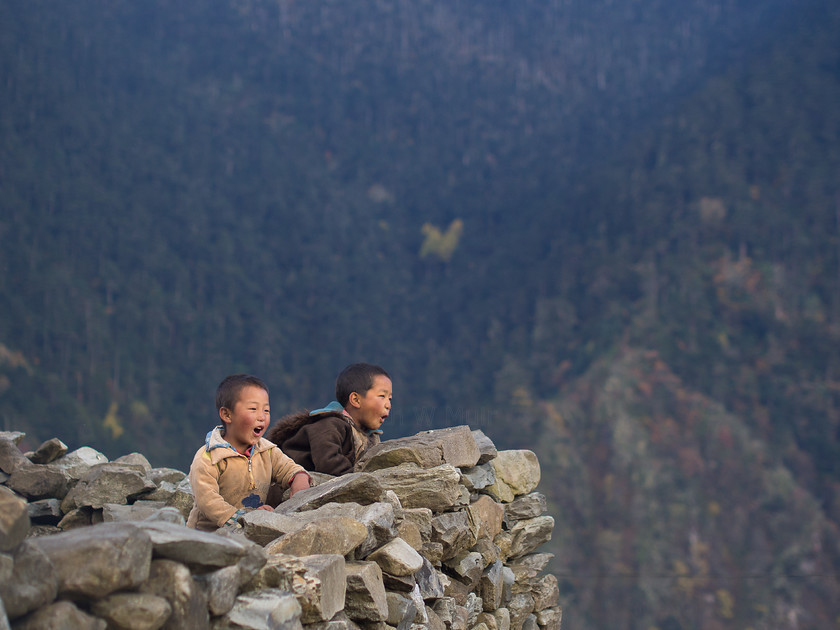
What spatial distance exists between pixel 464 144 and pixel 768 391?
92.9 feet

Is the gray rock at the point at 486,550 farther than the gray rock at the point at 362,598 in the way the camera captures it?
Yes

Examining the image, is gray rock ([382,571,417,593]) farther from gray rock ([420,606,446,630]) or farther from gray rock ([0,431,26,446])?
gray rock ([0,431,26,446])

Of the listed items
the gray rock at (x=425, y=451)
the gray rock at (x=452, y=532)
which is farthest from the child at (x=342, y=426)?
the gray rock at (x=452, y=532)

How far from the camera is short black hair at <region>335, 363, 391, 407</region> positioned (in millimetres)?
5074

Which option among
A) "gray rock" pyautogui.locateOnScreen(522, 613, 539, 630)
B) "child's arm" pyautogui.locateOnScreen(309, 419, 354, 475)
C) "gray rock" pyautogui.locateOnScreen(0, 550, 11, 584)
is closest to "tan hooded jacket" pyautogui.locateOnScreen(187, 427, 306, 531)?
"child's arm" pyautogui.locateOnScreen(309, 419, 354, 475)

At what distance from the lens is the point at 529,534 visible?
5930mm

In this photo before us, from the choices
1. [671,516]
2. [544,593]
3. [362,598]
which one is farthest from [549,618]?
[671,516]

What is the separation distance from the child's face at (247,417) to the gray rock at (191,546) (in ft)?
5.01

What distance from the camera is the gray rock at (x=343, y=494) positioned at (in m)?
3.70

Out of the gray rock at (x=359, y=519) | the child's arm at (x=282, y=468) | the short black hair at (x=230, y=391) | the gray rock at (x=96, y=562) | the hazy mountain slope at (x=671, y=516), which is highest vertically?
the hazy mountain slope at (x=671, y=516)

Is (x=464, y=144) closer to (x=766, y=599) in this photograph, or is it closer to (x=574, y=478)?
(x=574, y=478)

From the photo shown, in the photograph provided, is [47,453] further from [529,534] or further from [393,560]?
[393,560]

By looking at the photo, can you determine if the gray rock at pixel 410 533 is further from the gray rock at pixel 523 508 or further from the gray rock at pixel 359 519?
the gray rock at pixel 523 508

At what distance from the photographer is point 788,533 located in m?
39.8
